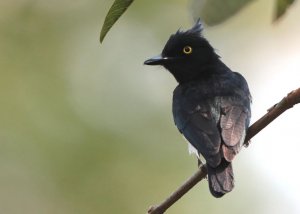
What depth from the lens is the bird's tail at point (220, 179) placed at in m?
3.48

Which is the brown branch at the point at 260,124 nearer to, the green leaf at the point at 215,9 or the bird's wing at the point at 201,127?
the bird's wing at the point at 201,127

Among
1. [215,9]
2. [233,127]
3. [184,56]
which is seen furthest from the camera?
[184,56]

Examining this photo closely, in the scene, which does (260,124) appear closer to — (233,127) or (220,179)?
Result: (220,179)

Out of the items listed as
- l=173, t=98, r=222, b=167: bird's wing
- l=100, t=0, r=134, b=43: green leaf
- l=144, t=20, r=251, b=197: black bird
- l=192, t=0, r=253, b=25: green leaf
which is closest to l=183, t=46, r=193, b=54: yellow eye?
l=144, t=20, r=251, b=197: black bird

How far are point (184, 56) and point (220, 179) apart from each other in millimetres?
1820

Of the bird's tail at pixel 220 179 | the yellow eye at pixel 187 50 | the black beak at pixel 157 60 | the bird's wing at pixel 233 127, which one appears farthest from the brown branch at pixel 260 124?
the yellow eye at pixel 187 50

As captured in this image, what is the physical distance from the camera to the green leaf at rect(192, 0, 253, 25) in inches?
59.6

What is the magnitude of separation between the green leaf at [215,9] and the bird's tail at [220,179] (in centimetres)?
196

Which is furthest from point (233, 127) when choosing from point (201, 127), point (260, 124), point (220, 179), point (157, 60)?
point (157, 60)

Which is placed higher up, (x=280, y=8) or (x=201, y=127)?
(x=280, y=8)

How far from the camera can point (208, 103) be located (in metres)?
4.38

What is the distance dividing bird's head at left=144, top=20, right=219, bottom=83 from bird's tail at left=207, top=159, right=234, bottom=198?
1.49 m

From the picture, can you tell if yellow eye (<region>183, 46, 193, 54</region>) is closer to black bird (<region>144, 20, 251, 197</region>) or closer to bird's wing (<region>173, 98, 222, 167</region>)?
black bird (<region>144, 20, 251, 197</region>)

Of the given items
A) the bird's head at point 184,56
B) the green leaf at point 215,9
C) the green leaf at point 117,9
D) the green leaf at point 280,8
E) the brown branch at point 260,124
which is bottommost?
the bird's head at point 184,56
